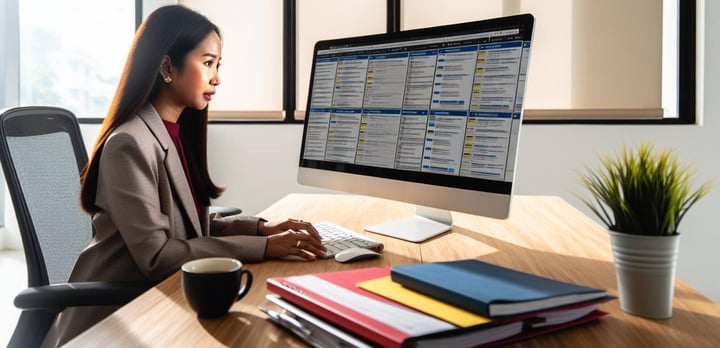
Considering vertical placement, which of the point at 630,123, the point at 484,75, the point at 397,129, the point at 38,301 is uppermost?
the point at 630,123

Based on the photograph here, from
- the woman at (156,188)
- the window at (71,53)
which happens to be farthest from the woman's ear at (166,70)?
the window at (71,53)

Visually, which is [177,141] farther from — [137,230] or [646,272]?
[646,272]

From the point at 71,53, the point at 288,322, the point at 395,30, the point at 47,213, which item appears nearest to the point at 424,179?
the point at 288,322

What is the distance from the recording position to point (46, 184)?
1246mm

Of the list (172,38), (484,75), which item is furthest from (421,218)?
(172,38)

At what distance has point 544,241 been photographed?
48.3 inches

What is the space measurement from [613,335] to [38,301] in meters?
0.92

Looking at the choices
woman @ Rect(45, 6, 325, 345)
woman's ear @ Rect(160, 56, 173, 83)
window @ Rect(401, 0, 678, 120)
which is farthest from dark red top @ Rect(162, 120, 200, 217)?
window @ Rect(401, 0, 678, 120)

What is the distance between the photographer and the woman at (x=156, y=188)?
3.36 ft

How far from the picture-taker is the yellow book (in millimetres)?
566

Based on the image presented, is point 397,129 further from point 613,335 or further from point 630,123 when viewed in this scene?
point 630,123

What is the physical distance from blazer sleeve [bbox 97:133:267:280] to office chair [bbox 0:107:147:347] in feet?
0.25

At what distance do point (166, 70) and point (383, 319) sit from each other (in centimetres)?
95

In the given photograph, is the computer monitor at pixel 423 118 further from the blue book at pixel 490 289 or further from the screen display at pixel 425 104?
the blue book at pixel 490 289
